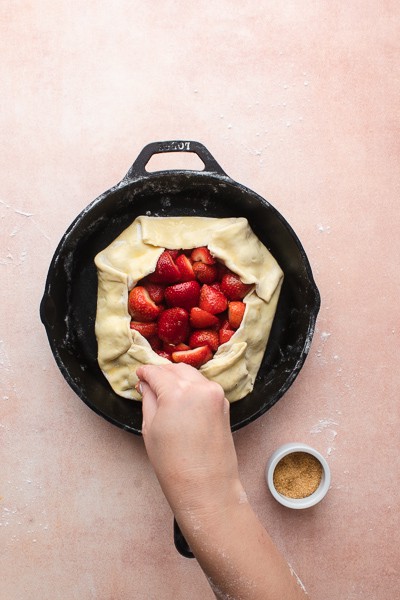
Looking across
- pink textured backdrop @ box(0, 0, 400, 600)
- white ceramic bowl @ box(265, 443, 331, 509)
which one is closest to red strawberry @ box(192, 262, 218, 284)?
pink textured backdrop @ box(0, 0, 400, 600)

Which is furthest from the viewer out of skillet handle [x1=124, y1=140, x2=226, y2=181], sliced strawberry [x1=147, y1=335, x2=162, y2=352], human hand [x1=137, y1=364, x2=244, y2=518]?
sliced strawberry [x1=147, y1=335, x2=162, y2=352]

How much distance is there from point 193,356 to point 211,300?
0.17 m

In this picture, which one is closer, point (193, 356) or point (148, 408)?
point (148, 408)

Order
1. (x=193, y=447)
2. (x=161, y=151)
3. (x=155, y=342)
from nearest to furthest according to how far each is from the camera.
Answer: (x=193, y=447), (x=161, y=151), (x=155, y=342)

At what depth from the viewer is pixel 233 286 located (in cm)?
185

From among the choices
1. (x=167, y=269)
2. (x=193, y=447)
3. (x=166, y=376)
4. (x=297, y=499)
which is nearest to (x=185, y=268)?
(x=167, y=269)

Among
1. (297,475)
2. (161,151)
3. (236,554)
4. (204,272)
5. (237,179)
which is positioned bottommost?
(297,475)

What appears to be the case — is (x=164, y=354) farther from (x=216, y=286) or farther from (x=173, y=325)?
(x=216, y=286)

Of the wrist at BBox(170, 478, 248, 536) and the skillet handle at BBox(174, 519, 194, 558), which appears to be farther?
the skillet handle at BBox(174, 519, 194, 558)

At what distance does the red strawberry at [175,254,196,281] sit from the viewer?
1827 mm

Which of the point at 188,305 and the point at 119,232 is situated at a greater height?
the point at 119,232

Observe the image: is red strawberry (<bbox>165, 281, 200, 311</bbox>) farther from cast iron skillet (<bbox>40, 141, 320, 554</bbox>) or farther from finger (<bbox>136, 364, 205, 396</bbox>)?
finger (<bbox>136, 364, 205, 396</bbox>)

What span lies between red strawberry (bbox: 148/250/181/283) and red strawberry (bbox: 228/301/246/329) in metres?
0.18

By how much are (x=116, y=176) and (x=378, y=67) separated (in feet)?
2.99
